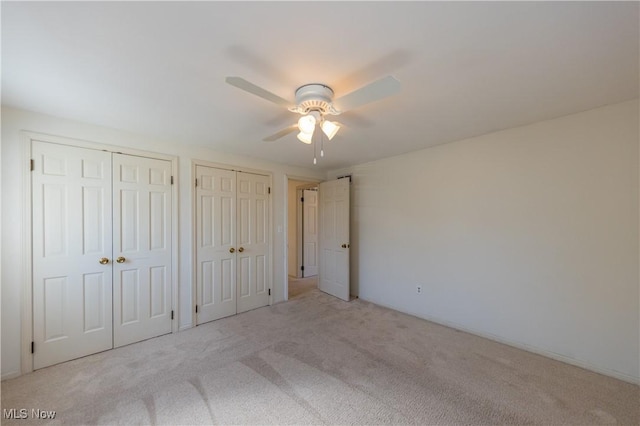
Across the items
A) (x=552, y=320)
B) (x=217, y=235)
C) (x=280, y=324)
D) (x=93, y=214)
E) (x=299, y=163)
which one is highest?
(x=299, y=163)

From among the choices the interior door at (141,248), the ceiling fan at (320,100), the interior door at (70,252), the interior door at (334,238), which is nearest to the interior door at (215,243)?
the interior door at (141,248)

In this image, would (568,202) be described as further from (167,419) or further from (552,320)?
(167,419)

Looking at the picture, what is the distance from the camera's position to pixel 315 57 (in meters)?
1.44

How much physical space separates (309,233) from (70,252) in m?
4.11

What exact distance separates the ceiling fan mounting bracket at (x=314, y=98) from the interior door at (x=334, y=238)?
2371 millimetres

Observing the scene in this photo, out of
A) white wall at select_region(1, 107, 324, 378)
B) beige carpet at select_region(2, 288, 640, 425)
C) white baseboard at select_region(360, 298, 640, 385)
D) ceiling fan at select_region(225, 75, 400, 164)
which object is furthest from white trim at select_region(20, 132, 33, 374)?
white baseboard at select_region(360, 298, 640, 385)

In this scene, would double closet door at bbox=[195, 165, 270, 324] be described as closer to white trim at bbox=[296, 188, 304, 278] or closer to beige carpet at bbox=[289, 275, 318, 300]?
beige carpet at bbox=[289, 275, 318, 300]

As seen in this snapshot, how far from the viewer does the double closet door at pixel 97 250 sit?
7.38ft

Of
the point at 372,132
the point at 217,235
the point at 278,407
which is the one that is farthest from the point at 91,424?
the point at 372,132

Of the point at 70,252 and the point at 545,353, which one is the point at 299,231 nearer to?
the point at 70,252

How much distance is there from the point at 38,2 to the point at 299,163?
310 cm

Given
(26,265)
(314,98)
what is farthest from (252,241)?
(314,98)

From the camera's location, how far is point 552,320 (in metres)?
2.38

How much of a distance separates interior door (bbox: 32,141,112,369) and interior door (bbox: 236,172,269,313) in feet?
4.72
